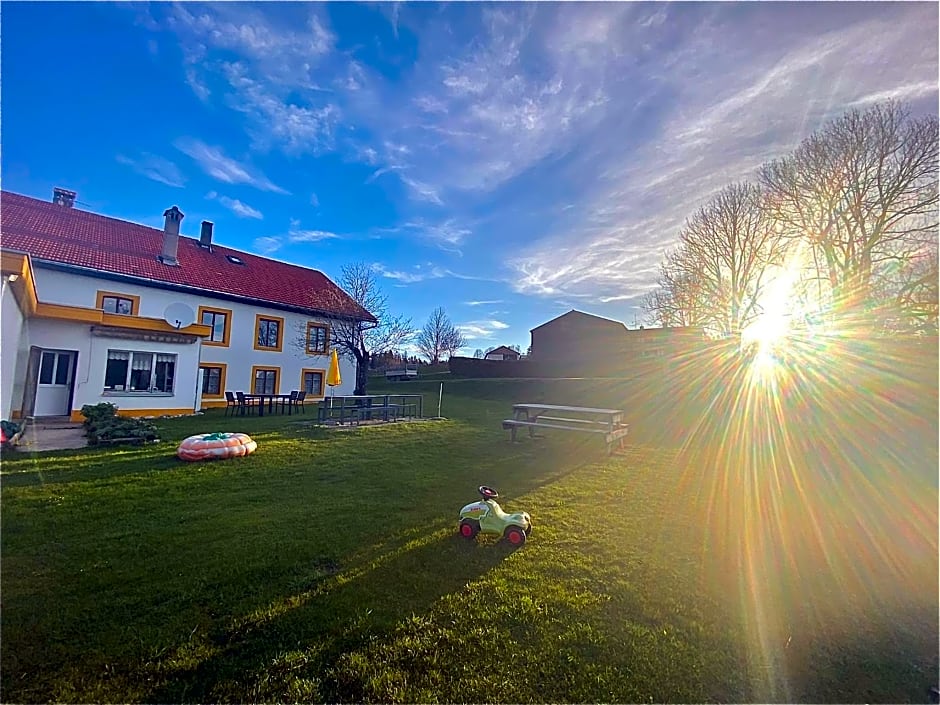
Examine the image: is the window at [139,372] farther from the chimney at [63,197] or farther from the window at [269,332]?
the chimney at [63,197]

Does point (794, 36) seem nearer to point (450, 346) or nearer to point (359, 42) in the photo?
point (359, 42)

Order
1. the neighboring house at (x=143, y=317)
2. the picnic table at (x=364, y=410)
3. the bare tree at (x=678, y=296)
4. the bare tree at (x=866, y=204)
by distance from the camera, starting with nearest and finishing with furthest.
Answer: the neighboring house at (x=143, y=317), the picnic table at (x=364, y=410), the bare tree at (x=866, y=204), the bare tree at (x=678, y=296)

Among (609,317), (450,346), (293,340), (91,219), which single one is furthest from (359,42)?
(450,346)

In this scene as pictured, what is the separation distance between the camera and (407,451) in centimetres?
895

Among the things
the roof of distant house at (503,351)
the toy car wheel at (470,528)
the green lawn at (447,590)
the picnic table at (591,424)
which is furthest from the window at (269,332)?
the roof of distant house at (503,351)

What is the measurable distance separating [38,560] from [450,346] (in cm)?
6007

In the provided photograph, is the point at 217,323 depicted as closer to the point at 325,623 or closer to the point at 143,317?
the point at 143,317

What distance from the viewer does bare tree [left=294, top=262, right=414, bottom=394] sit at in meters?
22.5

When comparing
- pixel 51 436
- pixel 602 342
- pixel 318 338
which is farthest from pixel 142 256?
pixel 602 342

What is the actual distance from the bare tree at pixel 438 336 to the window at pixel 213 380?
39696 millimetres

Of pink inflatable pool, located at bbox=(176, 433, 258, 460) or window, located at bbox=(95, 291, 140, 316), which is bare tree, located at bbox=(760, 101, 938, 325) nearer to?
pink inflatable pool, located at bbox=(176, 433, 258, 460)

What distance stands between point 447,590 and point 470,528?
1.04 metres

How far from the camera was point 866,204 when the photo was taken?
15.5 meters

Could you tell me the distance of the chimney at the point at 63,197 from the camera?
62.7 ft
